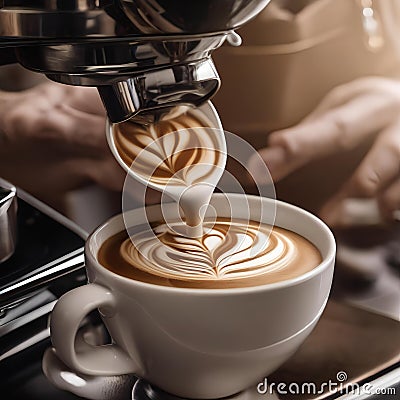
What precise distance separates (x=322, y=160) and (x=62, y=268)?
0.33 metres

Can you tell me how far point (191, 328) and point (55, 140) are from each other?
379 millimetres

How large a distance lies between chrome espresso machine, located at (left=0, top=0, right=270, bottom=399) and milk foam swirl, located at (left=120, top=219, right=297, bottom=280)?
0.07 metres

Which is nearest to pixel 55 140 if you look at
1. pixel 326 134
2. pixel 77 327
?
pixel 326 134

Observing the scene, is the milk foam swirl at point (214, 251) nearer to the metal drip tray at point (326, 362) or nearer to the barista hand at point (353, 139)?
the metal drip tray at point (326, 362)

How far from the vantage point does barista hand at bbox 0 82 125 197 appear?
0.67 meters

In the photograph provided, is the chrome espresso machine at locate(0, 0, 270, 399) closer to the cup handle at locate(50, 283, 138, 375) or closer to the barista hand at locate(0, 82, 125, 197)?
the cup handle at locate(50, 283, 138, 375)

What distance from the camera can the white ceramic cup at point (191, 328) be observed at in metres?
0.35

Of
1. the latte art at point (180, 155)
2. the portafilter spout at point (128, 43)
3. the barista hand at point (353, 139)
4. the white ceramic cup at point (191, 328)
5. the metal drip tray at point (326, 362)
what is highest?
the portafilter spout at point (128, 43)

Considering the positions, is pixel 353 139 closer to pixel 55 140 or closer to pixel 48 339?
pixel 55 140

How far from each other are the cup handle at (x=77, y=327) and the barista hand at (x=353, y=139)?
34 cm

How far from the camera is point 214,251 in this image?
41 centimetres

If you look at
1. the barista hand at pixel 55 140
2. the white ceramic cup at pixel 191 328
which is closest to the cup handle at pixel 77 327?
the white ceramic cup at pixel 191 328

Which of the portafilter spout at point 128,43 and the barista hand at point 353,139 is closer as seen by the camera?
the portafilter spout at point 128,43

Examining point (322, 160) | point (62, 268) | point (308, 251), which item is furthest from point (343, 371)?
point (322, 160)
